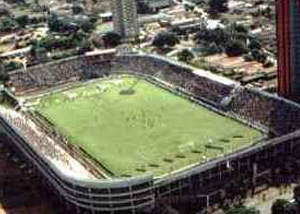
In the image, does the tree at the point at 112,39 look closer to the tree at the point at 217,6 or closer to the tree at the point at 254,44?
the tree at the point at 217,6

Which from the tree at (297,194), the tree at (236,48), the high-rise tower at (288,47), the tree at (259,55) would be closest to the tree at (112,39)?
the tree at (236,48)

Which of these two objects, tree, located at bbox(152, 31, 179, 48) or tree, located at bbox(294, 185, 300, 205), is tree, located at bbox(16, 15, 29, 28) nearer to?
tree, located at bbox(152, 31, 179, 48)

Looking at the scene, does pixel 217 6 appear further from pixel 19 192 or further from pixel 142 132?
pixel 19 192

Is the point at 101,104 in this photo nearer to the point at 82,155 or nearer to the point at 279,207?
the point at 82,155

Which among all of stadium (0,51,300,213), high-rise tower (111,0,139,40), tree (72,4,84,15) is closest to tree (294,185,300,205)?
stadium (0,51,300,213)

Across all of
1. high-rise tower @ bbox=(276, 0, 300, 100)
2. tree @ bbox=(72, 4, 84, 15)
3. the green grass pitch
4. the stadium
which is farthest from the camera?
tree @ bbox=(72, 4, 84, 15)

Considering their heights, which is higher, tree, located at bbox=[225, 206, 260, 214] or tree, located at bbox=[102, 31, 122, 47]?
tree, located at bbox=[102, 31, 122, 47]
